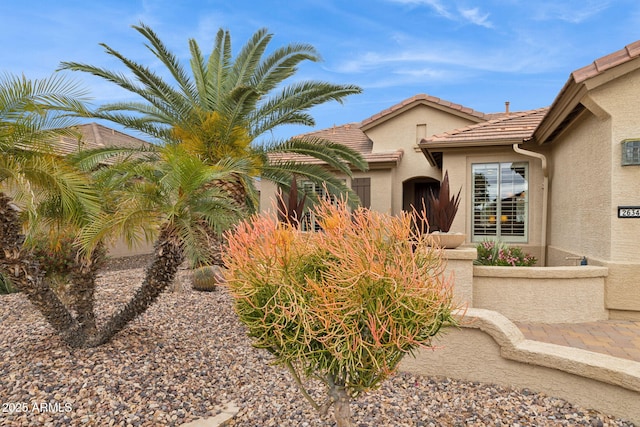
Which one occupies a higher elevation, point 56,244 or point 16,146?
point 16,146

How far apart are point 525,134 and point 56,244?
1082 cm

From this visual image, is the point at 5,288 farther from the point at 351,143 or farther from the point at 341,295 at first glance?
Answer: the point at 351,143

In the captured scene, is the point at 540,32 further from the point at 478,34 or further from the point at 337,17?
the point at 337,17

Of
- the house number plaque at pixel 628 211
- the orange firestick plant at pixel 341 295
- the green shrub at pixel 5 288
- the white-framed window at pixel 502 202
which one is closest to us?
the orange firestick plant at pixel 341 295

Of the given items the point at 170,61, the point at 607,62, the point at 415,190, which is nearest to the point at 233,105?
the point at 170,61

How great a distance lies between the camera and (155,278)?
5.13 m

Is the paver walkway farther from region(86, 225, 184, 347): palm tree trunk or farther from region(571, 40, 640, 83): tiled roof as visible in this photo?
region(86, 225, 184, 347): palm tree trunk

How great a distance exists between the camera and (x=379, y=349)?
246 cm

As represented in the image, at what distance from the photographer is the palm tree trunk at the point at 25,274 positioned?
455 cm

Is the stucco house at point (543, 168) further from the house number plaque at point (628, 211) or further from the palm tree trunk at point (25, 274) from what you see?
the palm tree trunk at point (25, 274)

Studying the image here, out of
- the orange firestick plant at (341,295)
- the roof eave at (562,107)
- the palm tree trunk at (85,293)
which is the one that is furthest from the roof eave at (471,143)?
the palm tree trunk at (85,293)

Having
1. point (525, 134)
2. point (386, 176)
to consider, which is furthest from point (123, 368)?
point (386, 176)

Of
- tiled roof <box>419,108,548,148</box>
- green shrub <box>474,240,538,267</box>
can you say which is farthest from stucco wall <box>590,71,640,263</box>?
tiled roof <box>419,108,548,148</box>

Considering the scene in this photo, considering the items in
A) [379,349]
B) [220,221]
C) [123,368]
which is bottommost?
[123,368]
